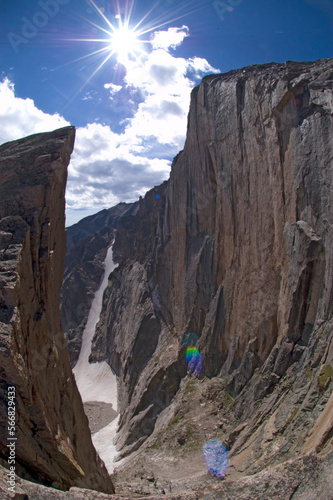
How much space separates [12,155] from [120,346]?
5674cm

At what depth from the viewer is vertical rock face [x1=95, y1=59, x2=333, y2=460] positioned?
830 inches

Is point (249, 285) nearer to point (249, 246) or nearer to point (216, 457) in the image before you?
point (249, 246)

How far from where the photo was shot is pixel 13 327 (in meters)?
11.4

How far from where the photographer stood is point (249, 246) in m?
30.3

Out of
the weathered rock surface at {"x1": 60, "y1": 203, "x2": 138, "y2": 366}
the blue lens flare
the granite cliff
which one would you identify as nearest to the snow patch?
the weathered rock surface at {"x1": 60, "y1": 203, "x2": 138, "y2": 366}

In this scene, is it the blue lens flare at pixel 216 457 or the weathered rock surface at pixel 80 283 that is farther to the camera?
the weathered rock surface at pixel 80 283

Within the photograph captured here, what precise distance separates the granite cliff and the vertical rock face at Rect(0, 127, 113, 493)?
8035 mm

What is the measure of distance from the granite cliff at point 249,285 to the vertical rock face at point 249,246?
0.12 meters

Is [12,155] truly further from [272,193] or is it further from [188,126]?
[188,126]

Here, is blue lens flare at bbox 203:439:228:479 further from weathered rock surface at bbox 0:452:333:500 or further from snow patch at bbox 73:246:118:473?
snow patch at bbox 73:246:118:473

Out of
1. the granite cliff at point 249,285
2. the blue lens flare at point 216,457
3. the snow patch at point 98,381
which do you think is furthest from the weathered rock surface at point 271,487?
the snow patch at point 98,381

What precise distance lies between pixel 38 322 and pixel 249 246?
817 inches

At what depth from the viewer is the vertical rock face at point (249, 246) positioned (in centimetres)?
2109

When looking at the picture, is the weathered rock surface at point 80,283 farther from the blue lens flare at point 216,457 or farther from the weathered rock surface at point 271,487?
the weathered rock surface at point 271,487
